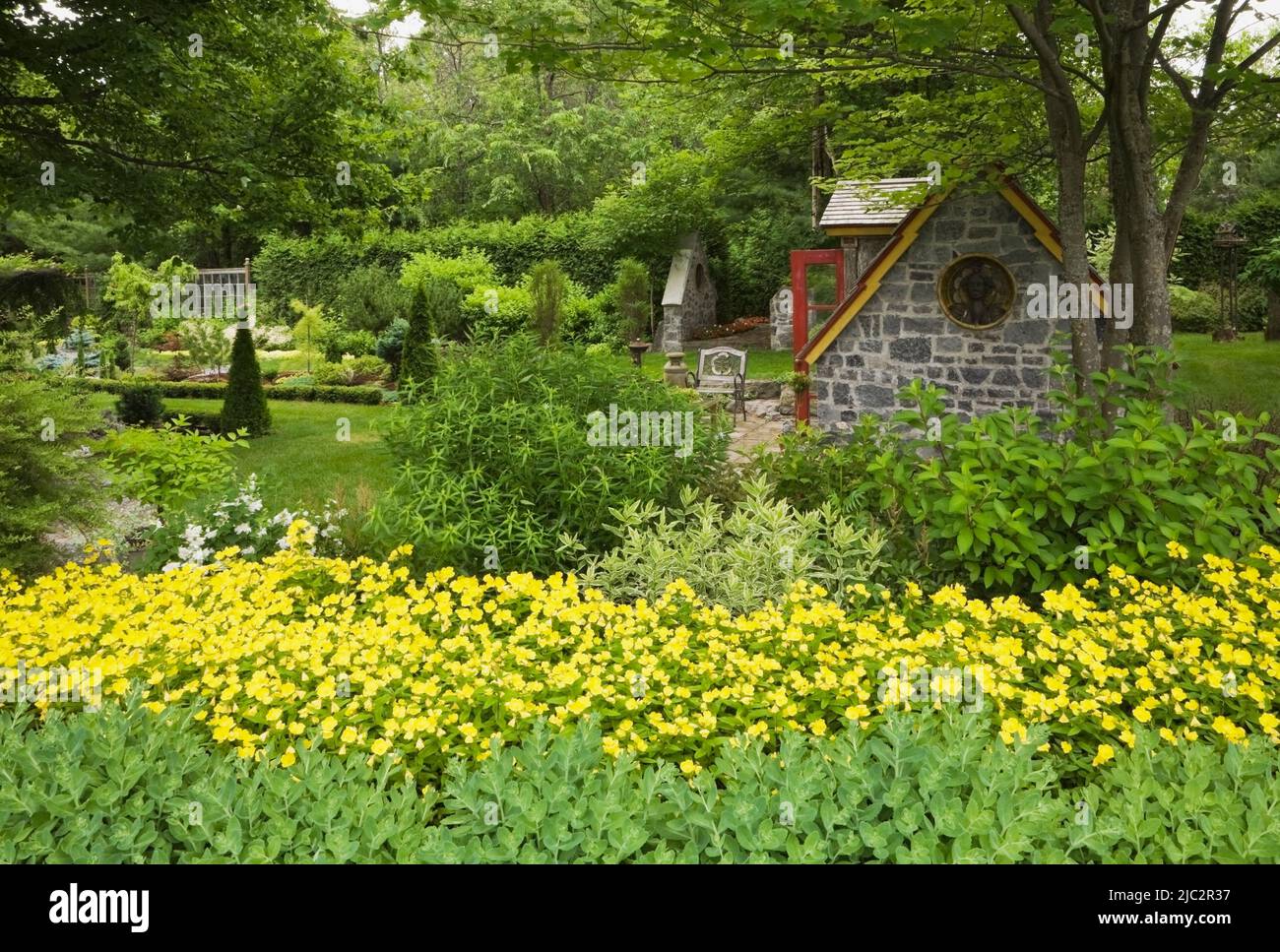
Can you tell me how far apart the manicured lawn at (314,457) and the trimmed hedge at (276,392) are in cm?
23

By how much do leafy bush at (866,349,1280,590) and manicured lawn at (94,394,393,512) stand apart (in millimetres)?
4066

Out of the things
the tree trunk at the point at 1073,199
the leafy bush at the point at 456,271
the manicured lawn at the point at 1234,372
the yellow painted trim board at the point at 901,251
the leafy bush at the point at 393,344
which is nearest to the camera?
the tree trunk at the point at 1073,199

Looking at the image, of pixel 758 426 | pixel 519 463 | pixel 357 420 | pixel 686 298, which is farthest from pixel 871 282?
pixel 686 298

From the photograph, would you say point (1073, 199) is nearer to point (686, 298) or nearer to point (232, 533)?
point (232, 533)

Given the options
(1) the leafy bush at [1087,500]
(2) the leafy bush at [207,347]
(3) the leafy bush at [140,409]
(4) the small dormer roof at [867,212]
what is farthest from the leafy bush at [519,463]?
(2) the leafy bush at [207,347]

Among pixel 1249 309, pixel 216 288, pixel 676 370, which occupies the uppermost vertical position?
pixel 216 288

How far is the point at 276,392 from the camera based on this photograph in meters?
19.4

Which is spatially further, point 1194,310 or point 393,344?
point 1194,310

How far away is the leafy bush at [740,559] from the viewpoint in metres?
5.18

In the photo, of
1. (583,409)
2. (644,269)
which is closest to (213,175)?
(583,409)

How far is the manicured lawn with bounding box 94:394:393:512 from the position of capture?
7.48m

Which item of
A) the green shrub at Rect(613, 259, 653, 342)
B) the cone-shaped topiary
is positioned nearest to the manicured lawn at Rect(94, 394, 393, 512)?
the cone-shaped topiary

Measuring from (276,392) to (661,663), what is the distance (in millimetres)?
17443

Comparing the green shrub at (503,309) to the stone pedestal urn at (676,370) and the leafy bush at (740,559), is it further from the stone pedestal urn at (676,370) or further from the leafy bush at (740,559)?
the leafy bush at (740,559)
